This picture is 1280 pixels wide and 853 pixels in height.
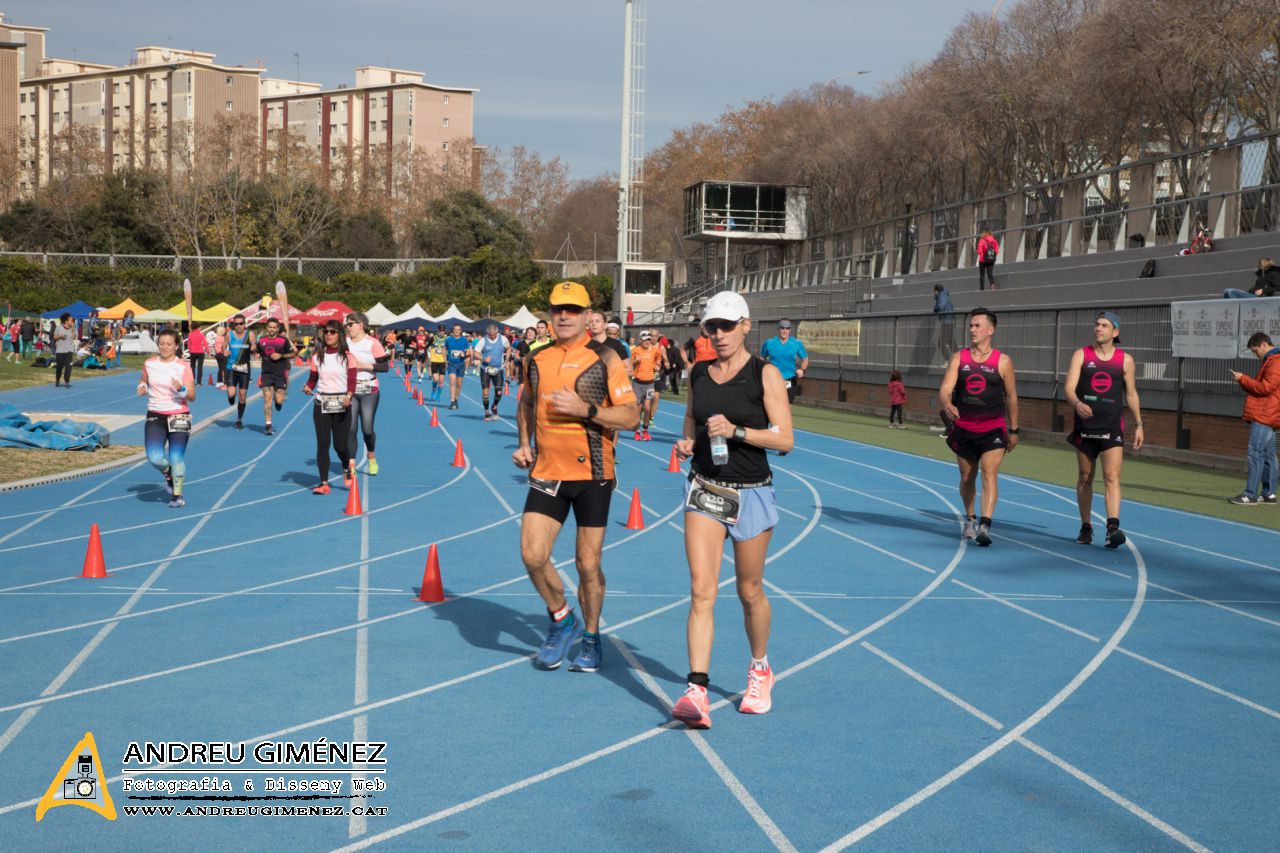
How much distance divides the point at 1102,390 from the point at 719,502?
6528mm

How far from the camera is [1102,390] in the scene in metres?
11.5

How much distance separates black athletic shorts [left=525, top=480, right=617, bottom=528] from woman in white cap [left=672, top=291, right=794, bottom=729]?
758 millimetres

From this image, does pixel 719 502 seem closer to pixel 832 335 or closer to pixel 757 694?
pixel 757 694

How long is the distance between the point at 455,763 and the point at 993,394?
713cm

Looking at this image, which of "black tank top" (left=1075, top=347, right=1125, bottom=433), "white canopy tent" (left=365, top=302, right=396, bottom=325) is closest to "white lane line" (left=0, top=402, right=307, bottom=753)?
"black tank top" (left=1075, top=347, right=1125, bottom=433)

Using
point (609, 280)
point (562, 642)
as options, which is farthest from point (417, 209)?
point (562, 642)

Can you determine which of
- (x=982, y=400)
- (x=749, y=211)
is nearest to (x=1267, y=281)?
(x=982, y=400)

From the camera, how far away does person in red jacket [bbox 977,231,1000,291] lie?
34125mm

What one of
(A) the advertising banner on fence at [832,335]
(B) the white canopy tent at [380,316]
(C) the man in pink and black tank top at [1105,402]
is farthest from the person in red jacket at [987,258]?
(B) the white canopy tent at [380,316]

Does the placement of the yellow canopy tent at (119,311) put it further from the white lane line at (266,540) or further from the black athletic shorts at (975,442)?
the black athletic shorts at (975,442)

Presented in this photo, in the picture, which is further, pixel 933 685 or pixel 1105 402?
pixel 1105 402

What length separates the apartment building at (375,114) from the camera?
4882 inches

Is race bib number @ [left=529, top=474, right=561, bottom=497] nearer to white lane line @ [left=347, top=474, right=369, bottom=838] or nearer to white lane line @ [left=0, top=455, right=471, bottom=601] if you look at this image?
white lane line @ [left=347, top=474, right=369, bottom=838]

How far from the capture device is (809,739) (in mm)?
6047
